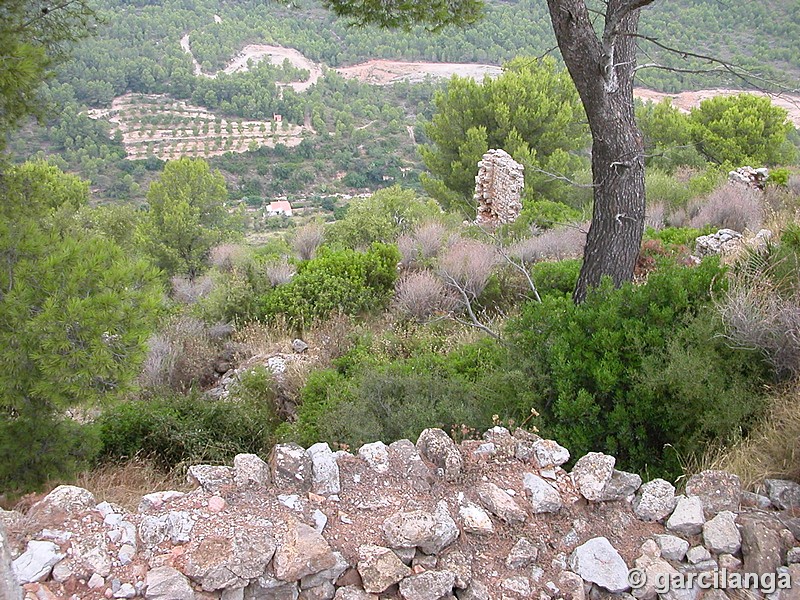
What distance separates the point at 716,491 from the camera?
246 cm

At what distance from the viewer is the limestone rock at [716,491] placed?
2.41 metres

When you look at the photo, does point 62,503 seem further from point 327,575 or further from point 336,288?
point 336,288

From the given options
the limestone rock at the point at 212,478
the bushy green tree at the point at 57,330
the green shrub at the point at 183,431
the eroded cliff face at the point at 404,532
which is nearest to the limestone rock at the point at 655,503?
the eroded cliff face at the point at 404,532

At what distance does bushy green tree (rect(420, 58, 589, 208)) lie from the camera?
16.4 m

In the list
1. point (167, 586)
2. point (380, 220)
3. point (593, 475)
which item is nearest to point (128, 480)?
point (167, 586)

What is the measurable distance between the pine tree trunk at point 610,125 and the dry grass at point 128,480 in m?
3.21

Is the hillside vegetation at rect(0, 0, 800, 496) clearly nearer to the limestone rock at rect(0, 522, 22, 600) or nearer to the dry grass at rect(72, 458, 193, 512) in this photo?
the dry grass at rect(72, 458, 193, 512)

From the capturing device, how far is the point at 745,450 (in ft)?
9.57

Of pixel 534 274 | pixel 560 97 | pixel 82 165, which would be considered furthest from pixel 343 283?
pixel 82 165

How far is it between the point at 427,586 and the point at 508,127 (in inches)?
630

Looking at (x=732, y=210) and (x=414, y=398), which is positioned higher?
(x=414, y=398)

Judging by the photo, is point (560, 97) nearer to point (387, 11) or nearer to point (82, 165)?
point (387, 11)

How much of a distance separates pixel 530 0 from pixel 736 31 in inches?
698

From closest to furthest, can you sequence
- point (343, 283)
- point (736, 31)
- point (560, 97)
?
point (343, 283)
point (560, 97)
point (736, 31)
